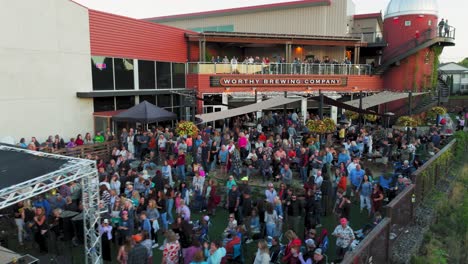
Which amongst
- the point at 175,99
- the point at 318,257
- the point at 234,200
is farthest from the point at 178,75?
the point at 318,257

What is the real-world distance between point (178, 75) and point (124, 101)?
4.84m

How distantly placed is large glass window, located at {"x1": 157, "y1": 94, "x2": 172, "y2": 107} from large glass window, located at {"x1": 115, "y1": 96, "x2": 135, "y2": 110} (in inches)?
85.3

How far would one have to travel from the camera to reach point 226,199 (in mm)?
12047

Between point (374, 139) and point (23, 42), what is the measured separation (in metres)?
16.5

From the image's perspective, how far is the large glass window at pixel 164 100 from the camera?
23500 millimetres

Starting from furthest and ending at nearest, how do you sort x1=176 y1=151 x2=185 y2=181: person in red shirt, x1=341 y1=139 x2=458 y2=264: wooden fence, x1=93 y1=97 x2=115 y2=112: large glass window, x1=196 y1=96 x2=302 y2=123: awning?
x1=93 y1=97 x2=115 y2=112: large glass window, x1=196 y1=96 x2=302 y2=123: awning, x1=176 y1=151 x2=185 y2=181: person in red shirt, x1=341 y1=139 x2=458 y2=264: wooden fence

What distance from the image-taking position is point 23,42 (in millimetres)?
15883

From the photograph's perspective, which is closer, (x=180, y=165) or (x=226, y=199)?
(x=226, y=199)

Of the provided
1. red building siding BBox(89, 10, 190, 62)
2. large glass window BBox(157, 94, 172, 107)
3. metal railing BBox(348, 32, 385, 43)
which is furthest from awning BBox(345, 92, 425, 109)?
red building siding BBox(89, 10, 190, 62)

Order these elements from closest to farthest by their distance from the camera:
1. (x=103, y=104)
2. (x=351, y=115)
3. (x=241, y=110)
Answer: (x=241, y=110)
(x=103, y=104)
(x=351, y=115)

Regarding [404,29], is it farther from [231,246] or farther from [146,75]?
[231,246]

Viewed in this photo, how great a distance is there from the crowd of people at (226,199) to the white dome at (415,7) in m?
15.0

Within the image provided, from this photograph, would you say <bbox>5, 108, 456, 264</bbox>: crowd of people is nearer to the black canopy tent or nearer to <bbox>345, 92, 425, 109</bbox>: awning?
the black canopy tent

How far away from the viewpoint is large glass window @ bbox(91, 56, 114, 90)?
19250mm
